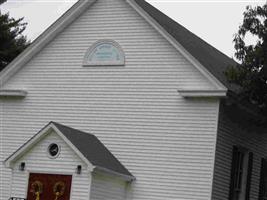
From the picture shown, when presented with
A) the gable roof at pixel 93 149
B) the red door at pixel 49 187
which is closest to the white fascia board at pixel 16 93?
the gable roof at pixel 93 149

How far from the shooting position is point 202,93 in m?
21.7

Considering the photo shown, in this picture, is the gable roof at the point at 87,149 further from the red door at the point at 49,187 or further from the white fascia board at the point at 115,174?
the red door at the point at 49,187

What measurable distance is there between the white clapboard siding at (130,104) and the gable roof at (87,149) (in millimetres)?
408

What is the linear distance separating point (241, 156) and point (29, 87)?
8.05 metres

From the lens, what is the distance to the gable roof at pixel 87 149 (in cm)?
2092

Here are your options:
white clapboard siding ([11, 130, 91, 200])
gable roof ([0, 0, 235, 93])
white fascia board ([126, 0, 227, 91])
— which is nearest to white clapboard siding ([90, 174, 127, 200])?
white clapboard siding ([11, 130, 91, 200])

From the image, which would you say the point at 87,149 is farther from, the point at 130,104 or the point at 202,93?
the point at 202,93

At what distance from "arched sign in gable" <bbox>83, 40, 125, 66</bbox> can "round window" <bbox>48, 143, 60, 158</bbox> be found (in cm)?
395

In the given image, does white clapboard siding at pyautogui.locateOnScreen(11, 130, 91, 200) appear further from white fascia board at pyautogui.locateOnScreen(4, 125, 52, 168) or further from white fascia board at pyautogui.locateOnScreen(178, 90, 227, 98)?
white fascia board at pyautogui.locateOnScreen(178, 90, 227, 98)

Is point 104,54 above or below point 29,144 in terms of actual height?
above

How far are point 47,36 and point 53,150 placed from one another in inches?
205

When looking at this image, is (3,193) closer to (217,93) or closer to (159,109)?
(159,109)

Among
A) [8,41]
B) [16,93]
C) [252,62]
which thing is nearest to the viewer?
[252,62]

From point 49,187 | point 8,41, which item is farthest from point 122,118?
point 8,41
